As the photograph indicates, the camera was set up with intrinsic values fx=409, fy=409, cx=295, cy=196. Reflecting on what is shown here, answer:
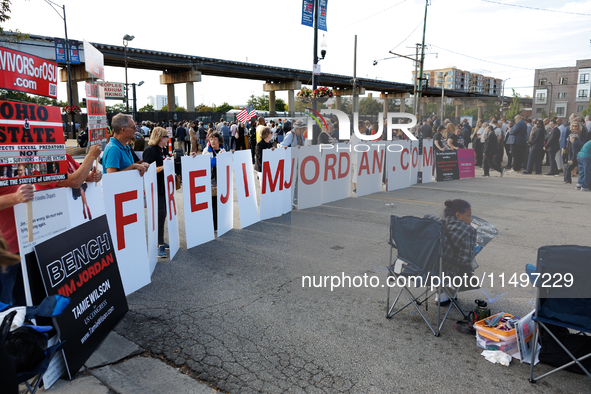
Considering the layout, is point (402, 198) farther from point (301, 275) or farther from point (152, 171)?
point (152, 171)

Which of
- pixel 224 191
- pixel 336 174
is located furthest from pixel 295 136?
pixel 224 191

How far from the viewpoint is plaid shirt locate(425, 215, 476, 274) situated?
4.03 meters

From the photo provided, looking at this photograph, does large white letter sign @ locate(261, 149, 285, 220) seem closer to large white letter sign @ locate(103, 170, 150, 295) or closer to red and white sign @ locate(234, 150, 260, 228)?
red and white sign @ locate(234, 150, 260, 228)

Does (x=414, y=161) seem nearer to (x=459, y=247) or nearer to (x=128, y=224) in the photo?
(x=459, y=247)

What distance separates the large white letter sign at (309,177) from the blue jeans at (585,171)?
326 inches

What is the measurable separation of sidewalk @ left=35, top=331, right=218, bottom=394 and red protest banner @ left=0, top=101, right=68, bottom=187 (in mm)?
1659

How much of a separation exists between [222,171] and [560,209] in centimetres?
815

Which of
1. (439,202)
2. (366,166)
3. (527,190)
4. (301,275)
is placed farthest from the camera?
(527,190)

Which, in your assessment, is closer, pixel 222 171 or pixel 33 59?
pixel 33 59

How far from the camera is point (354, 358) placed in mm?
3525

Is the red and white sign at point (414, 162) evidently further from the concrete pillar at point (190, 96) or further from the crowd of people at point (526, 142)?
the concrete pillar at point (190, 96)

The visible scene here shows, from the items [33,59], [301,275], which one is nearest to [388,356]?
[301,275]

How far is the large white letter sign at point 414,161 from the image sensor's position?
44.1 ft

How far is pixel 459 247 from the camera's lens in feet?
13.2
